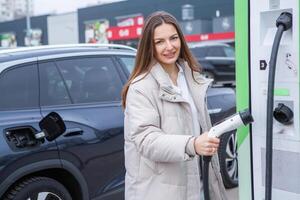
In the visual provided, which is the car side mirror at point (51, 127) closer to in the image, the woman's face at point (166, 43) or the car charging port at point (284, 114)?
the woman's face at point (166, 43)

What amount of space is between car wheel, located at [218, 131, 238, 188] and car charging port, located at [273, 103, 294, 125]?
3.48 meters

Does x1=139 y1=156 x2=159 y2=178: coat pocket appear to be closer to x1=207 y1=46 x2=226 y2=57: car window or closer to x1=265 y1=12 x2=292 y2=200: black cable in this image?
x1=265 y1=12 x2=292 y2=200: black cable

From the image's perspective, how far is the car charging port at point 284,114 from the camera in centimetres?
192

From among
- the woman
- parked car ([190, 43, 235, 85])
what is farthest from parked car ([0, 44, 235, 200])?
parked car ([190, 43, 235, 85])

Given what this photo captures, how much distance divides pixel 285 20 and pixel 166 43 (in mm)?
610

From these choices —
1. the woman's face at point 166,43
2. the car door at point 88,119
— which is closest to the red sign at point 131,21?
the car door at point 88,119

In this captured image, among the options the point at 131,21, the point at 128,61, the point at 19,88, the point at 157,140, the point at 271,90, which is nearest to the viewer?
the point at 271,90

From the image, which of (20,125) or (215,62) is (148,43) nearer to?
(20,125)

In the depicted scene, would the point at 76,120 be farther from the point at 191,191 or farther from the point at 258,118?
the point at 258,118

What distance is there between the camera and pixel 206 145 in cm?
200

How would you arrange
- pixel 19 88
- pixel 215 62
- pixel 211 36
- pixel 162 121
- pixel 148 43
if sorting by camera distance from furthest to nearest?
pixel 211 36
pixel 215 62
pixel 19 88
pixel 148 43
pixel 162 121

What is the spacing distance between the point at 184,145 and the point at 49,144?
6.17 ft

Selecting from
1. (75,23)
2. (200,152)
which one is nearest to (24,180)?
(200,152)

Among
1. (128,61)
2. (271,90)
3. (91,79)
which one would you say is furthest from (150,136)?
(128,61)
